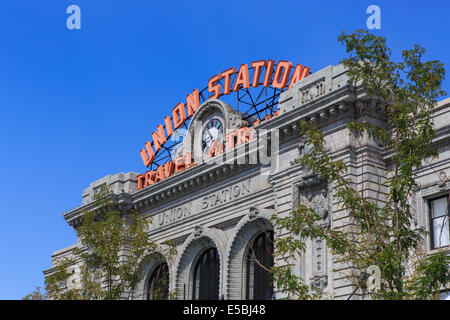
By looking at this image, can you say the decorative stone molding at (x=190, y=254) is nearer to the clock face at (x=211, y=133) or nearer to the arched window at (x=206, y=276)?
the arched window at (x=206, y=276)

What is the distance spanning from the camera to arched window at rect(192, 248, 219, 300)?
1737 inches

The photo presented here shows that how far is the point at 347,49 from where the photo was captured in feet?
80.7

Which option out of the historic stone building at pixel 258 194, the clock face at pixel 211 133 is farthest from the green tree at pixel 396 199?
the clock face at pixel 211 133

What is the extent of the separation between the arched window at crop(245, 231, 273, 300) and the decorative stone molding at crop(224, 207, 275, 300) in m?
0.30

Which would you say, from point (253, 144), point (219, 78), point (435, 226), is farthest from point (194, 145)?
point (435, 226)

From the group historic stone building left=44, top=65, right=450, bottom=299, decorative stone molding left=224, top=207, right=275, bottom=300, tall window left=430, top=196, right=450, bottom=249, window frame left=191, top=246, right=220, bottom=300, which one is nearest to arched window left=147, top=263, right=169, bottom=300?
historic stone building left=44, top=65, right=450, bottom=299

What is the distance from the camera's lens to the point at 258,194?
4094cm

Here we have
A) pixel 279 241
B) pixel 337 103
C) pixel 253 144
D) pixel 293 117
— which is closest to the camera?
pixel 279 241

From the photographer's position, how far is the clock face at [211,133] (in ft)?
153

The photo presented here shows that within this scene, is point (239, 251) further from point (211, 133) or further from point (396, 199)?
→ point (396, 199)

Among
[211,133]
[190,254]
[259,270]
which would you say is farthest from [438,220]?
[211,133]

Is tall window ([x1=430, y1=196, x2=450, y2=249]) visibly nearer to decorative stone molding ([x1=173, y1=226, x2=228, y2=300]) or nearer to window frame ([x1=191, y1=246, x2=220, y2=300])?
decorative stone molding ([x1=173, y1=226, x2=228, y2=300])
